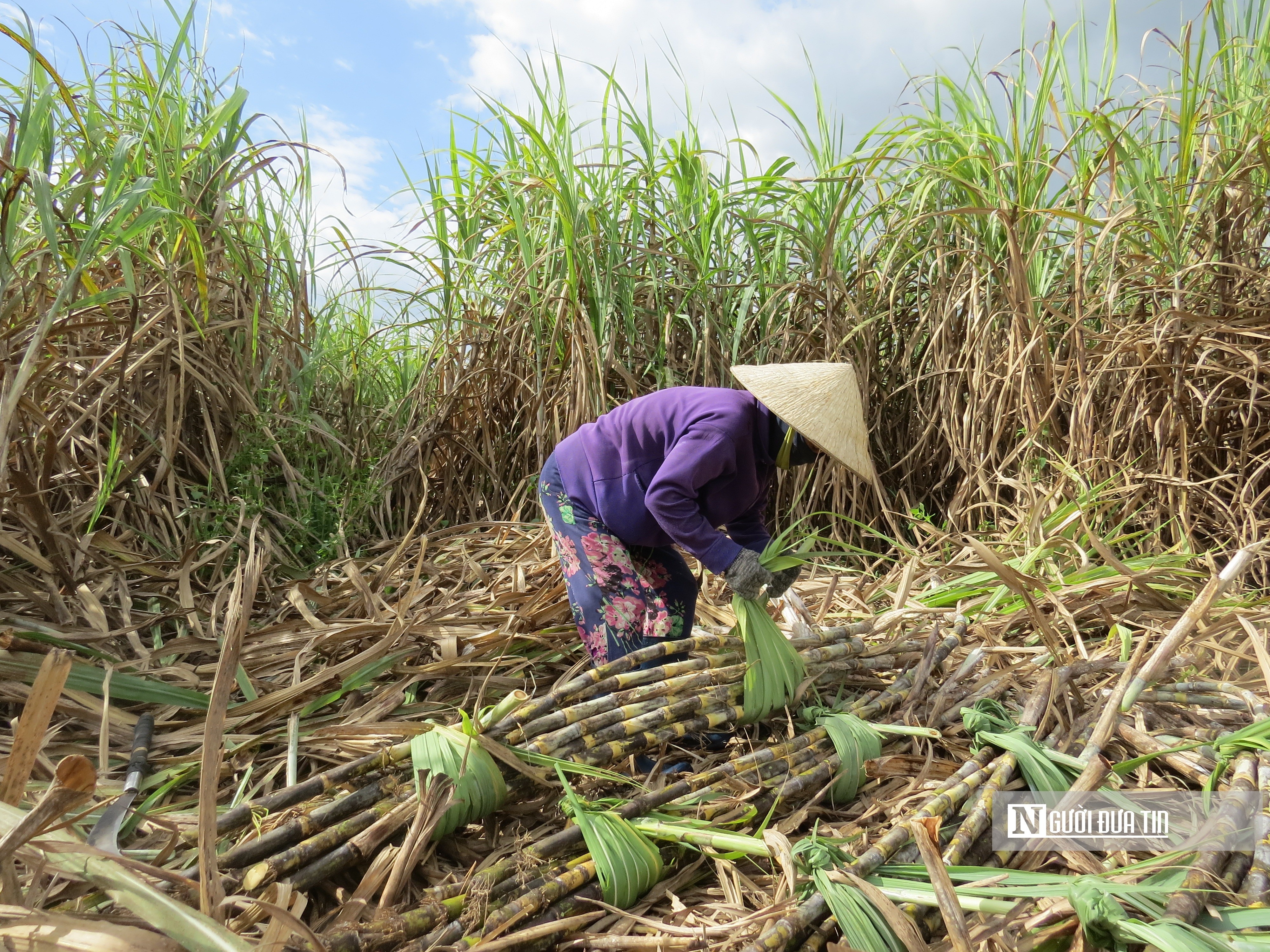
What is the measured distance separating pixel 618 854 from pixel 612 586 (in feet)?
3.28

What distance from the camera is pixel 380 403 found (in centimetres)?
425

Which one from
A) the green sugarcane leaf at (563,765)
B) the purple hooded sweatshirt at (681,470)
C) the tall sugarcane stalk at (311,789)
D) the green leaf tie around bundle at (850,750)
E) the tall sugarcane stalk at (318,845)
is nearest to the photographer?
the tall sugarcane stalk at (318,845)

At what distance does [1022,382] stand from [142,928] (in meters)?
2.95

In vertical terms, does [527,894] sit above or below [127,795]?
below

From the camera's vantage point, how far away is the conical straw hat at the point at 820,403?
198 cm

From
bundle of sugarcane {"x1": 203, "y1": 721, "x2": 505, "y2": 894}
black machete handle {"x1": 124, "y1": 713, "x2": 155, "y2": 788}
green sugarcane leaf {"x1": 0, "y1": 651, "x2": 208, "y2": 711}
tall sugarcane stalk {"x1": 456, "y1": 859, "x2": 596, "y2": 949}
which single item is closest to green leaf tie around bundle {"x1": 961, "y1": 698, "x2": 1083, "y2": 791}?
tall sugarcane stalk {"x1": 456, "y1": 859, "x2": 596, "y2": 949}

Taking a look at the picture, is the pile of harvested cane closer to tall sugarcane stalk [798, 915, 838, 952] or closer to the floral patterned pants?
tall sugarcane stalk [798, 915, 838, 952]

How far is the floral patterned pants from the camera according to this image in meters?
2.19

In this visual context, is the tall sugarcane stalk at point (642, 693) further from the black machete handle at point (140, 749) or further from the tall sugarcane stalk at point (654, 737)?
the black machete handle at point (140, 749)

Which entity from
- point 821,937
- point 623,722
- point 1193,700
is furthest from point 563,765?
point 1193,700

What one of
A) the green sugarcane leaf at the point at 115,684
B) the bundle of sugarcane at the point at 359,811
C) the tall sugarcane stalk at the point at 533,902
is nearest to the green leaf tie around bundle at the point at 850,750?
the tall sugarcane stalk at the point at 533,902

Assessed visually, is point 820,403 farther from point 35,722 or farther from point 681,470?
point 35,722

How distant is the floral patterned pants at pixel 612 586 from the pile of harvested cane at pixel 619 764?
0.25 metres

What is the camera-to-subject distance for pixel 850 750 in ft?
5.36
